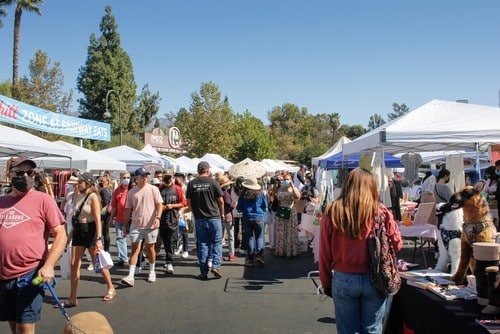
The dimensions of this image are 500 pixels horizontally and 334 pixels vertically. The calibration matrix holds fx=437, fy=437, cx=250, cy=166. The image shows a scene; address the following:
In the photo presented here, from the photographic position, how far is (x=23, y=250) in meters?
3.35

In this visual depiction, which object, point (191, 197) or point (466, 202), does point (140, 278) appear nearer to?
point (191, 197)

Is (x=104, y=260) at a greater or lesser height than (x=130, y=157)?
lesser

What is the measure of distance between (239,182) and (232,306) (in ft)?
14.1

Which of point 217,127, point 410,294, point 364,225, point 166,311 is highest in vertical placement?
point 217,127

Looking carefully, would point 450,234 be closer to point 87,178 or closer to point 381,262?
point 381,262

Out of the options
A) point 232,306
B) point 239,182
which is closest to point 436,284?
point 232,306

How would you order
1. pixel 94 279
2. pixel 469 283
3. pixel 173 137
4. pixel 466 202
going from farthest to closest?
pixel 173 137 < pixel 94 279 < pixel 466 202 < pixel 469 283

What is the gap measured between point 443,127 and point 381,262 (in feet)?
16.1

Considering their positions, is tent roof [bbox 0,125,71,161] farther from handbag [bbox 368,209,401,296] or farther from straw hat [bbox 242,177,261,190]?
handbag [bbox 368,209,401,296]

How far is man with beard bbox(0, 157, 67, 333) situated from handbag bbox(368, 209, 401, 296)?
2339 millimetres

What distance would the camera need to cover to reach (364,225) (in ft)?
9.53

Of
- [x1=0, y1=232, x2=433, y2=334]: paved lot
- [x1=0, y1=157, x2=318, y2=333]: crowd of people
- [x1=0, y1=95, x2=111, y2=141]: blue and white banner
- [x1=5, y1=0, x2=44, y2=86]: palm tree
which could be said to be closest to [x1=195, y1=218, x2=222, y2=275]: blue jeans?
[x1=0, y1=157, x2=318, y2=333]: crowd of people

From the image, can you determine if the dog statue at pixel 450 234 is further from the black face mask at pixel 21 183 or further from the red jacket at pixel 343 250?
the black face mask at pixel 21 183

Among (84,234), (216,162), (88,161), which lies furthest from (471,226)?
(216,162)
